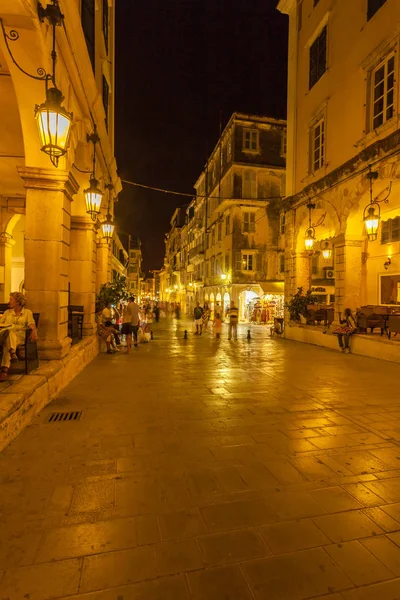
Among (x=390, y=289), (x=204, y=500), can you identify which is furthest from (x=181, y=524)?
(x=390, y=289)

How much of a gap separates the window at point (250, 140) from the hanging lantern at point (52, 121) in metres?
26.7

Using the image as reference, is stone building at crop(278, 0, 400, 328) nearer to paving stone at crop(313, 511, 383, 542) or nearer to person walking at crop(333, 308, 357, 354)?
person walking at crop(333, 308, 357, 354)

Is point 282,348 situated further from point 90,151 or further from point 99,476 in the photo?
point 99,476

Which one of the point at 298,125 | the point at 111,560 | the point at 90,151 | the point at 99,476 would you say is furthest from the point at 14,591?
the point at 298,125

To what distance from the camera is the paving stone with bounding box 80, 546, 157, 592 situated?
2.08 metres

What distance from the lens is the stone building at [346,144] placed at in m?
10.2

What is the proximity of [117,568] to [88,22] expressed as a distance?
38.3 feet

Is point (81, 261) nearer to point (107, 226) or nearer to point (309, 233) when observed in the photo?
point (107, 226)

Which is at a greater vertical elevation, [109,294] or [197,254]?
[197,254]

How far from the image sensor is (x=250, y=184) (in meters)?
29.1

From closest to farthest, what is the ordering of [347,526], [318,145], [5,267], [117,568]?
[117,568]
[347,526]
[5,267]
[318,145]

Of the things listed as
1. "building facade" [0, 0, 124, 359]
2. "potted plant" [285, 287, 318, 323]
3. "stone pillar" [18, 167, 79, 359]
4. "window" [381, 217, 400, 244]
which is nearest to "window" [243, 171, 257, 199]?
"window" [381, 217, 400, 244]

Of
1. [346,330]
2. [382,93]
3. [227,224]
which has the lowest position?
[346,330]

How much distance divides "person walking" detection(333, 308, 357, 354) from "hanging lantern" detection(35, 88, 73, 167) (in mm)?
9770
